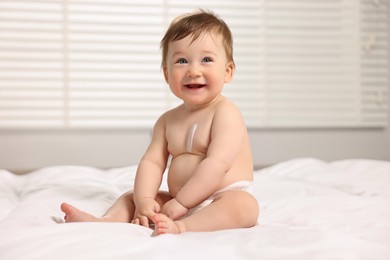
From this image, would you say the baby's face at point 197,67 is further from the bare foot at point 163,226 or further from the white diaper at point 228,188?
the bare foot at point 163,226

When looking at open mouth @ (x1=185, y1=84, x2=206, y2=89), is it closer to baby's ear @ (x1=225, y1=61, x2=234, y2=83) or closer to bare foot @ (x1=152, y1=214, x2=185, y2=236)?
baby's ear @ (x1=225, y1=61, x2=234, y2=83)

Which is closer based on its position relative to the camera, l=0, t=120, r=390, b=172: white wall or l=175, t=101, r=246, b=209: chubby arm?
l=175, t=101, r=246, b=209: chubby arm

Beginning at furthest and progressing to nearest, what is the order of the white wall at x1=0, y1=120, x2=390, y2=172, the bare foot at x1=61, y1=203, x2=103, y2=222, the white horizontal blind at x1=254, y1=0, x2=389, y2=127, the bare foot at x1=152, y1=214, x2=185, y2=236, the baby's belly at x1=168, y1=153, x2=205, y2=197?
the white horizontal blind at x1=254, y1=0, x2=389, y2=127
the white wall at x1=0, y1=120, x2=390, y2=172
the baby's belly at x1=168, y1=153, x2=205, y2=197
the bare foot at x1=61, y1=203, x2=103, y2=222
the bare foot at x1=152, y1=214, x2=185, y2=236

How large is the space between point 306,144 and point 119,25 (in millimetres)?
1209

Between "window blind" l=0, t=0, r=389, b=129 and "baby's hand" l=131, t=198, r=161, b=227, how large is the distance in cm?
189

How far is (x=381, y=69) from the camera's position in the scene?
3.24m

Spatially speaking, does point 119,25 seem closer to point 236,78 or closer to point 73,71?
point 73,71

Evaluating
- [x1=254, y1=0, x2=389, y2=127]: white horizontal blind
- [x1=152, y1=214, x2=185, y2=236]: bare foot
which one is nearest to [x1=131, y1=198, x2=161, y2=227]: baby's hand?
[x1=152, y1=214, x2=185, y2=236]: bare foot

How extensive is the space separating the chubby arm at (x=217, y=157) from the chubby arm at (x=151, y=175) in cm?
6

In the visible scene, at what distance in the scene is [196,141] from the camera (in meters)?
1.16

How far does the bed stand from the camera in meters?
0.76

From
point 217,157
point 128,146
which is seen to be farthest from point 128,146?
point 217,157

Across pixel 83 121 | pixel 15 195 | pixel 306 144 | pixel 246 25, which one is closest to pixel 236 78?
pixel 246 25

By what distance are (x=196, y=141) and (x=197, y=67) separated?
0.49 ft
